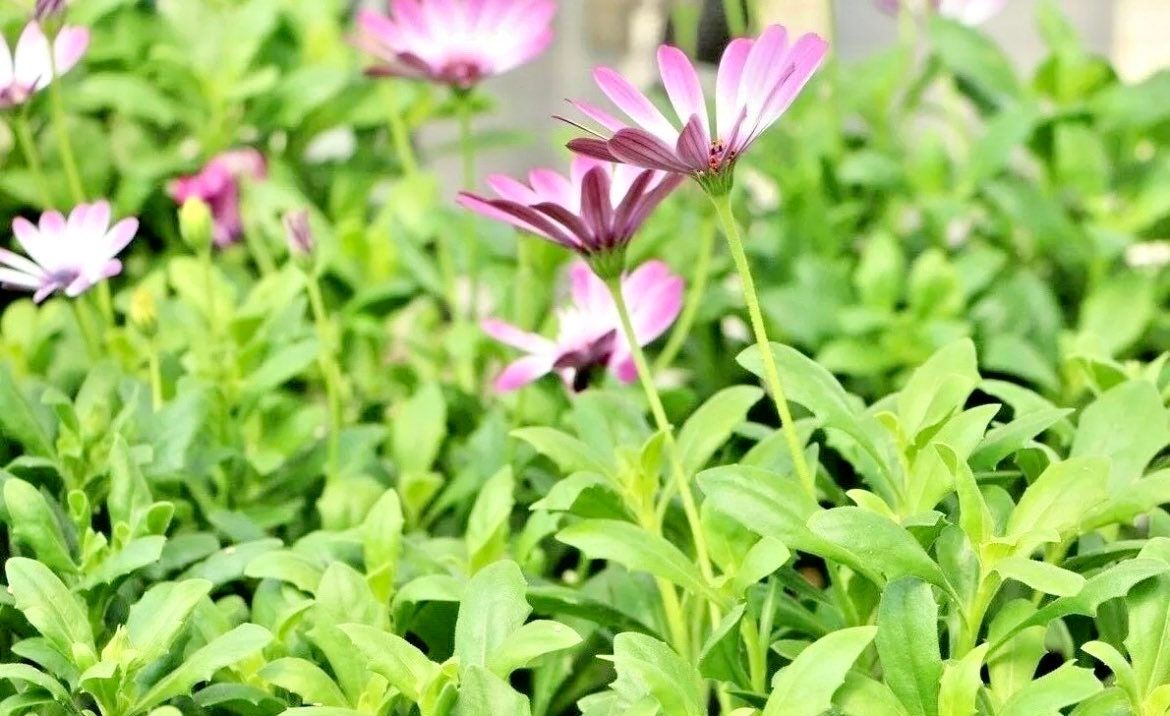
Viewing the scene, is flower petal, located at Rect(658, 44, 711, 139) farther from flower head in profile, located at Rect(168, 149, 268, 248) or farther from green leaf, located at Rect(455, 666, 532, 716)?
flower head in profile, located at Rect(168, 149, 268, 248)

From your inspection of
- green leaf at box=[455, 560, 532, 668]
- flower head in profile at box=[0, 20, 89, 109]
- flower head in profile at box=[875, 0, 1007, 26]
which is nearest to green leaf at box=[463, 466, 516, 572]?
green leaf at box=[455, 560, 532, 668]

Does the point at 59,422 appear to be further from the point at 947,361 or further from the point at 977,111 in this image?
the point at 977,111

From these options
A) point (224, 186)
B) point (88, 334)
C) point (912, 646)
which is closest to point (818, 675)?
point (912, 646)

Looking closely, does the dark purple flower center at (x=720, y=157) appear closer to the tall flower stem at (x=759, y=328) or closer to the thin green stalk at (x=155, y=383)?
the tall flower stem at (x=759, y=328)

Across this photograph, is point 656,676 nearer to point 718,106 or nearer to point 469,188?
point 718,106

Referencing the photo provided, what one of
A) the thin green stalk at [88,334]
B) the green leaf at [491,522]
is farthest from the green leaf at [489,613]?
the thin green stalk at [88,334]

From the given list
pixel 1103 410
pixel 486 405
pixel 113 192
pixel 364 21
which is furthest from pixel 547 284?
pixel 1103 410
